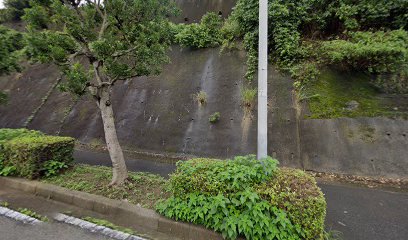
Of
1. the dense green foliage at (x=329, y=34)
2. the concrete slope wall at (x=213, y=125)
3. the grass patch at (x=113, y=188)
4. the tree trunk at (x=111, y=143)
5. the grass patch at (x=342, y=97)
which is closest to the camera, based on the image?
the grass patch at (x=113, y=188)

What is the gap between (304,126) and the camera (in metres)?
6.32

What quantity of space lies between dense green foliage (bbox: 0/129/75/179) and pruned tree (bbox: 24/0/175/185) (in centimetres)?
141

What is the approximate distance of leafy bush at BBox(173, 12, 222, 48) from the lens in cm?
948

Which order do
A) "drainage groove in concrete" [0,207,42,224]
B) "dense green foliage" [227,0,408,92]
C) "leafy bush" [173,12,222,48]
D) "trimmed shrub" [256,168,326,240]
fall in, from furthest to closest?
"leafy bush" [173,12,222,48], "dense green foliage" [227,0,408,92], "drainage groove in concrete" [0,207,42,224], "trimmed shrub" [256,168,326,240]

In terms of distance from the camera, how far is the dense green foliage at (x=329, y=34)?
6.22 metres

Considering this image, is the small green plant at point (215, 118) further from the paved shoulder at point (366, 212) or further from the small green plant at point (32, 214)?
the small green plant at point (32, 214)

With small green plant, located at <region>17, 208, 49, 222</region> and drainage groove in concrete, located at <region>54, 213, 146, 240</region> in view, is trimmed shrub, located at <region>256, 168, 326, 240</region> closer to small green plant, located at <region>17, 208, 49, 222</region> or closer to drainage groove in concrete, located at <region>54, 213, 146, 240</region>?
drainage groove in concrete, located at <region>54, 213, 146, 240</region>

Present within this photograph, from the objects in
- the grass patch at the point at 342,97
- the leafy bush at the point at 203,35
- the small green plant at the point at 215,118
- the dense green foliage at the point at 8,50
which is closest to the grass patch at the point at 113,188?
the small green plant at the point at 215,118

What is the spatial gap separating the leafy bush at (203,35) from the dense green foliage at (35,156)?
20.5ft

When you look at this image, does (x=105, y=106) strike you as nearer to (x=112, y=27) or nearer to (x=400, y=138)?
(x=112, y=27)

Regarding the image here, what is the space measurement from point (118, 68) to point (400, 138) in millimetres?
6315

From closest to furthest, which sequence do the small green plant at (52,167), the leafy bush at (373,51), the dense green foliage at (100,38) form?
the dense green foliage at (100,38)
the small green plant at (52,167)
the leafy bush at (373,51)

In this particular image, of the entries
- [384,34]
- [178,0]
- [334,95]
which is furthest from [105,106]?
[178,0]

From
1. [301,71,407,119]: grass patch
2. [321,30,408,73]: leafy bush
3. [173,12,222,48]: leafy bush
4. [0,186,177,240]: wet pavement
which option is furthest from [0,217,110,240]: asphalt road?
[173,12,222,48]: leafy bush
